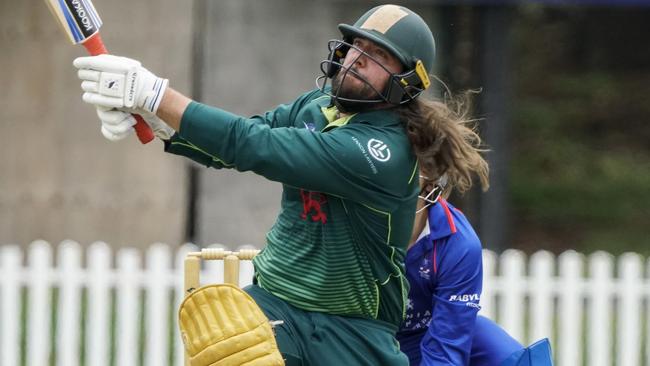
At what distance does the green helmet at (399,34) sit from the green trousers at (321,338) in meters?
0.79

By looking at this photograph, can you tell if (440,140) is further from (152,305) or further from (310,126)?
(152,305)

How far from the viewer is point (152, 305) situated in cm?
746

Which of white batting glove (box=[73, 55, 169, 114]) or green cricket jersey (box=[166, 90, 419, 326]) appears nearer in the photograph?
white batting glove (box=[73, 55, 169, 114])

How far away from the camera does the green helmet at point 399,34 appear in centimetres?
390

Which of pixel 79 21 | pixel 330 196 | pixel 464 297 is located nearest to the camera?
pixel 79 21

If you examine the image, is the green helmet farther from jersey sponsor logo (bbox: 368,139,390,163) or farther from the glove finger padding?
the glove finger padding

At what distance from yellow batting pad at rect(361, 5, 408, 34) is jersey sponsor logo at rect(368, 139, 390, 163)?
0.36 m

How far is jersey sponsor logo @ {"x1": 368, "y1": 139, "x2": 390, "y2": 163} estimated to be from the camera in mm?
3777

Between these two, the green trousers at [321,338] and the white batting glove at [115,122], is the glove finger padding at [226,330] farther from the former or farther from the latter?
the white batting glove at [115,122]

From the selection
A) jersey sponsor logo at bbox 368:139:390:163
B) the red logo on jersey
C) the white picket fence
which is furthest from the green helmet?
the white picket fence

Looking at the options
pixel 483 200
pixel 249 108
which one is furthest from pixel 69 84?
pixel 483 200

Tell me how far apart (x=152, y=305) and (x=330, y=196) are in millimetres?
3785

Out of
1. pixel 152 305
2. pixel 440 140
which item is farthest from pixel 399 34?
pixel 152 305

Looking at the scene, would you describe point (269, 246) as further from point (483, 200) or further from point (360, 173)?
point (483, 200)
